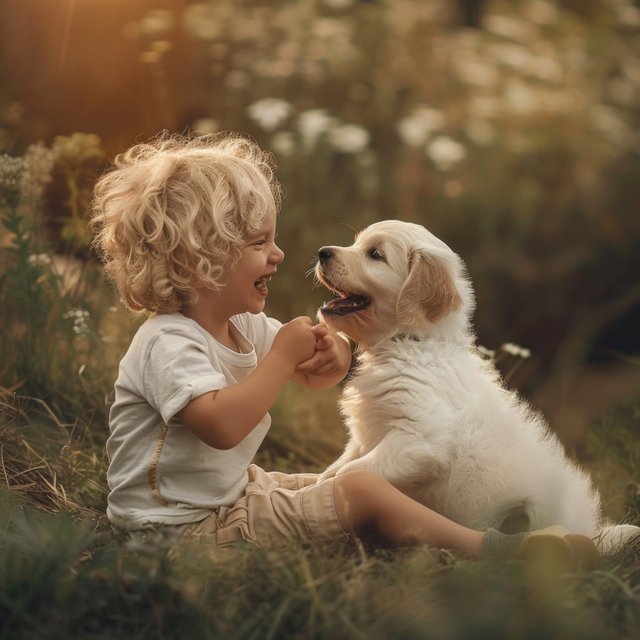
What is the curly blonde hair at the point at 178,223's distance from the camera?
3092 millimetres

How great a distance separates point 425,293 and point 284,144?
2544 mm

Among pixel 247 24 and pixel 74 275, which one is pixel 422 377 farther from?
pixel 247 24

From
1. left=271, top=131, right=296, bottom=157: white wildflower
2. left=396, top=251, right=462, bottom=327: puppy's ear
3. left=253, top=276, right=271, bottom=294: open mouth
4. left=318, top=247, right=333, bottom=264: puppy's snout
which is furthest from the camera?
left=271, top=131, right=296, bottom=157: white wildflower

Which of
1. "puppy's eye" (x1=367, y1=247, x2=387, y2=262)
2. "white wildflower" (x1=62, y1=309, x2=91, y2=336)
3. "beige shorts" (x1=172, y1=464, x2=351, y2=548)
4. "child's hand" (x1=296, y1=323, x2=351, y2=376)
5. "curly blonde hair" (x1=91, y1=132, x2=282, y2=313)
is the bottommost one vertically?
"white wildflower" (x1=62, y1=309, x2=91, y2=336)

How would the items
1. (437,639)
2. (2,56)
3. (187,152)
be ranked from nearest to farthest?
(437,639) → (187,152) → (2,56)

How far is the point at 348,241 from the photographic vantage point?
6.30 m

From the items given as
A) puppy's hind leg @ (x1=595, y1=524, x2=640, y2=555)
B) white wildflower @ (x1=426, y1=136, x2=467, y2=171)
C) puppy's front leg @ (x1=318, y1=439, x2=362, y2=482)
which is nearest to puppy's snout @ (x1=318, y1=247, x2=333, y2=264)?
puppy's front leg @ (x1=318, y1=439, x2=362, y2=482)

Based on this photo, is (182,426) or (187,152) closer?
(182,426)

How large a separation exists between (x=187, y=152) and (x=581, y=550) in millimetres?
1858

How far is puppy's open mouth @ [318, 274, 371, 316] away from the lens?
3545 mm

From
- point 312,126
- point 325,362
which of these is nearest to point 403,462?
point 325,362

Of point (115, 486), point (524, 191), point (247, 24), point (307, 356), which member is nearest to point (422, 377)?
point (307, 356)

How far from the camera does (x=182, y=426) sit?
3.06m

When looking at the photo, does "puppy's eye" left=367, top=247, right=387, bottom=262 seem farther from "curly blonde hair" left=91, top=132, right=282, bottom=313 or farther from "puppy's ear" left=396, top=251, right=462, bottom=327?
"curly blonde hair" left=91, top=132, right=282, bottom=313
